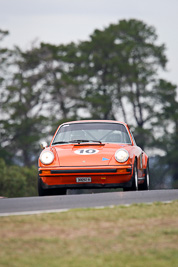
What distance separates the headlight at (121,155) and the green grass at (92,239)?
4959mm

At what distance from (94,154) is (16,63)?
5278 centimetres

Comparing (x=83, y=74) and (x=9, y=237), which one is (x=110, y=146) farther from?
(x=83, y=74)

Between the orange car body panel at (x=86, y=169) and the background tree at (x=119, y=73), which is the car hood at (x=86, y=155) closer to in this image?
the orange car body panel at (x=86, y=169)

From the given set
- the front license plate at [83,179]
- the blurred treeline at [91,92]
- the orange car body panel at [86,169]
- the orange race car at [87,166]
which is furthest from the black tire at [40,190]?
the blurred treeline at [91,92]

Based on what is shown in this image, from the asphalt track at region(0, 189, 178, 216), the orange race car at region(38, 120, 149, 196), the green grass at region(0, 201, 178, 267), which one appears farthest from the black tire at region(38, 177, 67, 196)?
the green grass at region(0, 201, 178, 267)

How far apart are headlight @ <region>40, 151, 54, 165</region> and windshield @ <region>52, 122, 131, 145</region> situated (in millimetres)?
923

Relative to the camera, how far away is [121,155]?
13.7 meters

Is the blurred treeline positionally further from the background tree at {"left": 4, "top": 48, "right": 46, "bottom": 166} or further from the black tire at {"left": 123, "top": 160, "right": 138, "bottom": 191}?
the black tire at {"left": 123, "top": 160, "right": 138, "bottom": 191}

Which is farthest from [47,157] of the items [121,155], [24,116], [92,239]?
[24,116]

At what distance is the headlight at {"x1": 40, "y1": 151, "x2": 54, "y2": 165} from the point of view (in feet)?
44.9

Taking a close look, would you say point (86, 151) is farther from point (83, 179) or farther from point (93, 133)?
point (93, 133)

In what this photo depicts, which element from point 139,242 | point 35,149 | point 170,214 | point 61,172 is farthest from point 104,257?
point 35,149

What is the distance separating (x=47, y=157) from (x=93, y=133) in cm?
158

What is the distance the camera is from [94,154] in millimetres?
13727
